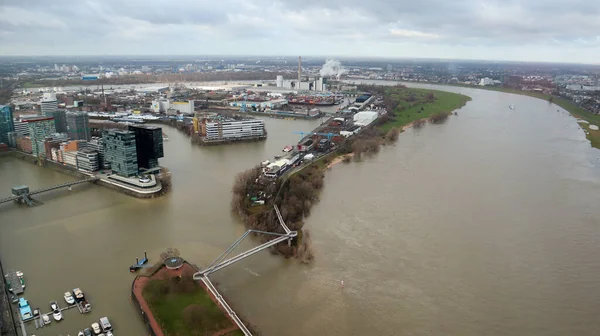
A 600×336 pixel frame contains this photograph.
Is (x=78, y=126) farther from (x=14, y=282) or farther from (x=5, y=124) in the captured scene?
(x=14, y=282)

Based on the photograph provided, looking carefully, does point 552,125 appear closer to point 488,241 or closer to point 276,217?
point 488,241

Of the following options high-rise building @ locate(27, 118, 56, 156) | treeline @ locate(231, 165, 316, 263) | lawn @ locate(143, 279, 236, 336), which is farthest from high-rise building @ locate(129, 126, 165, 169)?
lawn @ locate(143, 279, 236, 336)

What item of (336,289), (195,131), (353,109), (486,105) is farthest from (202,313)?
(486,105)

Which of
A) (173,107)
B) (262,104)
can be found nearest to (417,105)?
(262,104)

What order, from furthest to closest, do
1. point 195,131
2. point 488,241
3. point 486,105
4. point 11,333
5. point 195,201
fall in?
point 486,105 → point 195,131 → point 195,201 → point 488,241 → point 11,333

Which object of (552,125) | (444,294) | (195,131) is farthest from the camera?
(552,125)
